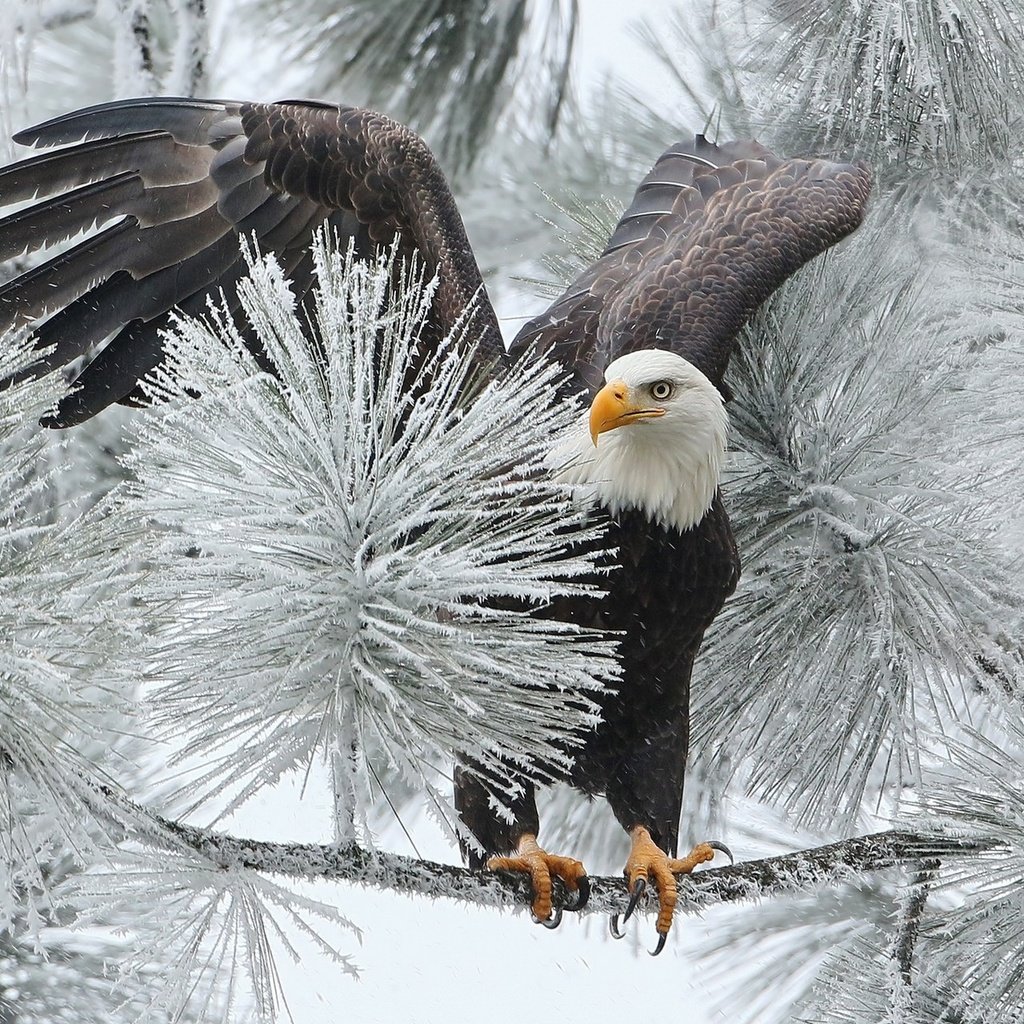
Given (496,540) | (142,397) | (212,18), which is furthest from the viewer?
(212,18)

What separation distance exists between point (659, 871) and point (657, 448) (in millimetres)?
509

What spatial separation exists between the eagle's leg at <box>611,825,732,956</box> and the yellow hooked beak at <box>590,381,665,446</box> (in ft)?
1.74

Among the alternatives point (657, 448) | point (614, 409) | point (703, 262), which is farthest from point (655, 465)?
point (703, 262)

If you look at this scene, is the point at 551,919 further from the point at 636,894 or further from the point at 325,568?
the point at 325,568

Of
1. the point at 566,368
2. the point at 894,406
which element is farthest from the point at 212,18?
the point at 894,406

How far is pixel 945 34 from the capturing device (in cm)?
196

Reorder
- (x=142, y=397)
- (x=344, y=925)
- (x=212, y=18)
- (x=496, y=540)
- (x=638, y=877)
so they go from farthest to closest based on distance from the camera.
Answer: (x=212, y=18), (x=142, y=397), (x=638, y=877), (x=496, y=540), (x=344, y=925)

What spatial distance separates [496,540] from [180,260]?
990 millimetres

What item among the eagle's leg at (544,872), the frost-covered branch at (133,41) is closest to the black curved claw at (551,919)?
the eagle's leg at (544,872)

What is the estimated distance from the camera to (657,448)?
164 cm

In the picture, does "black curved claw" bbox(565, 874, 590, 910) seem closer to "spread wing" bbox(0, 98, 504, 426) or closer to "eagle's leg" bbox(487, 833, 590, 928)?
"eagle's leg" bbox(487, 833, 590, 928)

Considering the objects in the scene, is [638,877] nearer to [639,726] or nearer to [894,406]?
[639,726]

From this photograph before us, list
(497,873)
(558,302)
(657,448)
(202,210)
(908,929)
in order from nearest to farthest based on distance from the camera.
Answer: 1. (497,873)
2. (908,929)
3. (657,448)
4. (202,210)
5. (558,302)

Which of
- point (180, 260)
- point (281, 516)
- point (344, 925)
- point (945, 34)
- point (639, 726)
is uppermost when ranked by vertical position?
point (945, 34)
